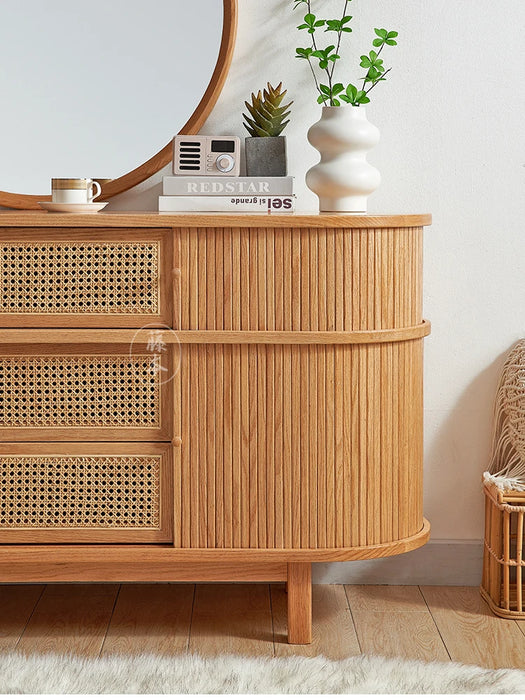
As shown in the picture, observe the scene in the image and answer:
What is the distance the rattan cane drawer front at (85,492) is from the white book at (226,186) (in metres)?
0.56

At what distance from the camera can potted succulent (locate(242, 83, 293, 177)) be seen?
6.82 ft

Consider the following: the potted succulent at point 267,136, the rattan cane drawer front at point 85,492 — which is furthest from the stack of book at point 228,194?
the rattan cane drawer front at point 85,492

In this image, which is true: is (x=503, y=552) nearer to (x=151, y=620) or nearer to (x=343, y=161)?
(x=151, y=620)

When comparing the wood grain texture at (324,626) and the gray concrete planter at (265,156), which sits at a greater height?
the gray concrete planter at (265,156)

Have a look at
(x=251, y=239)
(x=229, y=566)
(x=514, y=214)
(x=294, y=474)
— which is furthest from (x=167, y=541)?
(x=514, y=214)

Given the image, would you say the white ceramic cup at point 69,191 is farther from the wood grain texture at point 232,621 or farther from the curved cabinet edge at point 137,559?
the wood grain texture at point 232,621

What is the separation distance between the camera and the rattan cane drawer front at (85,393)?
1.86 metres

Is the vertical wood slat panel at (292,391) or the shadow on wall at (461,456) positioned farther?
the shadow on wall at (461,456)

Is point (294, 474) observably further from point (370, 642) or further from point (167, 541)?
point (370, 642)

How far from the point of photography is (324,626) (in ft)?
6.71

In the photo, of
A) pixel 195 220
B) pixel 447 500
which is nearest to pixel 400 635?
pixel 447 500

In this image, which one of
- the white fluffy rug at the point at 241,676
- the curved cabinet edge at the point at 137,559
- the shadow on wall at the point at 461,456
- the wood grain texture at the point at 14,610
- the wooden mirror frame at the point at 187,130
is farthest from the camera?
the shadow on wall at the point at 461,456

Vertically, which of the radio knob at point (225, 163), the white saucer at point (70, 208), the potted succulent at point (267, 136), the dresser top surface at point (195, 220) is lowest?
the dresser top surface at point (195, 220)

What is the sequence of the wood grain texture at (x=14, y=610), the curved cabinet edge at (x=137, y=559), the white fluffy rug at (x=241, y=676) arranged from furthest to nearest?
1. the wood grain texture at (x=14, y=610)
2. the curved cabinet edge at (x=137, y=559)
3. the white fluffy rug at (x=241, y=676)
